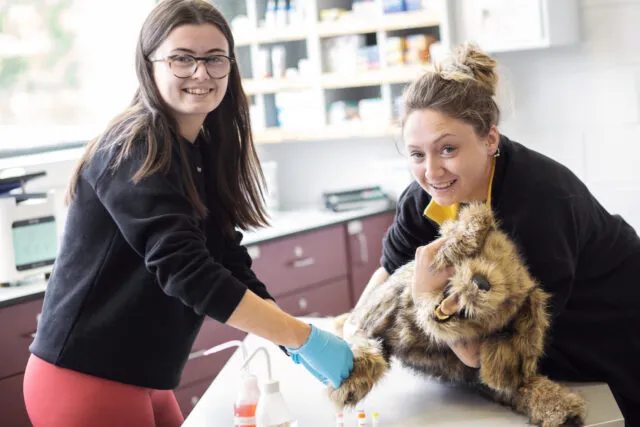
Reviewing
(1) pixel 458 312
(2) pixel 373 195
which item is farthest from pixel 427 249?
(2) pixel 373 195

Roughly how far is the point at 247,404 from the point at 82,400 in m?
0.40

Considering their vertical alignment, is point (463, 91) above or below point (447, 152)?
above

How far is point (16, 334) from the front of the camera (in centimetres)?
268

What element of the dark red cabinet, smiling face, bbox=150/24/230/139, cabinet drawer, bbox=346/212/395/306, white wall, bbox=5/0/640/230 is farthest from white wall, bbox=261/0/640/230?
smiling face, bbox=150/24/230/139

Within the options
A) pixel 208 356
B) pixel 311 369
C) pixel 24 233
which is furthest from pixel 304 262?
pixel 311 369

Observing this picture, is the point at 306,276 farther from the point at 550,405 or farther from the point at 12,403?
the point at 550,405

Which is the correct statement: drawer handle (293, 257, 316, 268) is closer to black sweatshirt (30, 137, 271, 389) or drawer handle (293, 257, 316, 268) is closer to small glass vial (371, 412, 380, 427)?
black sweatshirt (30, 137, 271, 389)

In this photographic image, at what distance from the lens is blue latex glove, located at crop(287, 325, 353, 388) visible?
1.62 meters

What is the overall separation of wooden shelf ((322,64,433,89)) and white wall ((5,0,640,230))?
0.41 metres

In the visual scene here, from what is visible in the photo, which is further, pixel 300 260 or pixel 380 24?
pixel 380 24

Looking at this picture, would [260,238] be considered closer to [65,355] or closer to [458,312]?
[65,355]

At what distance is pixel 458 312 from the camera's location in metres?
1.50

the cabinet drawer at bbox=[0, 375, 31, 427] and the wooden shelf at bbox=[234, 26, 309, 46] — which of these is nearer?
the cabinet drawer at bbox=[0, 375, 31, 427]

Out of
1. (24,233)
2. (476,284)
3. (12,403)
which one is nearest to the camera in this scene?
(476,284)
